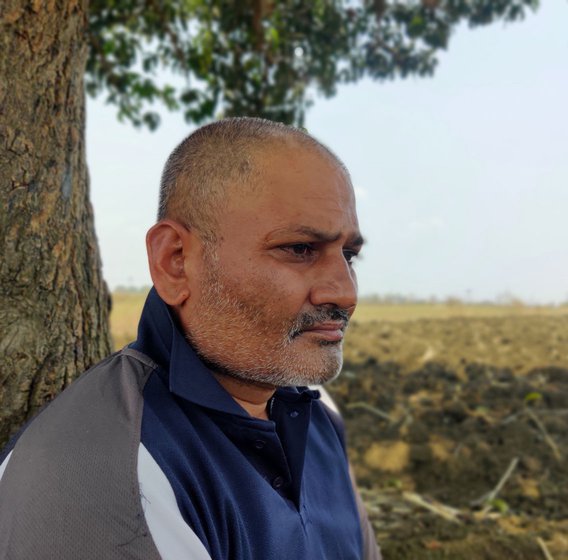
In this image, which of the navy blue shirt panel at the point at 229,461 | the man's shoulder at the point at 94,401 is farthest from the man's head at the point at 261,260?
the man's shoulder at the point at 94,401

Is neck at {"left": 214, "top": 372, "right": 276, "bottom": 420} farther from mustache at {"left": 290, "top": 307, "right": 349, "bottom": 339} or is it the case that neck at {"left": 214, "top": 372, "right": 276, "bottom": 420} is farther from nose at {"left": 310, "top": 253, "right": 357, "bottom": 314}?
nose at {"left": 310, "top": 253, "right": 357, "bottom": 314}

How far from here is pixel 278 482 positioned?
1.89m

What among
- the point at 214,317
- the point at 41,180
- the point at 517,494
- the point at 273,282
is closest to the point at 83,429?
the point at 214,317

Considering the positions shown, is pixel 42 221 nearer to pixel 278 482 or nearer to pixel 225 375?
pixel 225 375

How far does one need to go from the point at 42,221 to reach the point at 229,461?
1119mm

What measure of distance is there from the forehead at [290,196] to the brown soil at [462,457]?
9.66ft

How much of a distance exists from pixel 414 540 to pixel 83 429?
3.35m

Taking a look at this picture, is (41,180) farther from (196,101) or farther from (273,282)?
(196,101)

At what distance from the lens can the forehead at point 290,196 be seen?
1.90 m

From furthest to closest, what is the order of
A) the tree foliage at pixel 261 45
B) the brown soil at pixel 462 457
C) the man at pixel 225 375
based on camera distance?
the tree foliage at pixel 261 45
the brown soil at pixel 462 457
the man at pixel 225 375

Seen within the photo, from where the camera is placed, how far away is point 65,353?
2.40 metres

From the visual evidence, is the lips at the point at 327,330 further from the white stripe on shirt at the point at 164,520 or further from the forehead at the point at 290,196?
the white stripe on shirt at the point at 164,520

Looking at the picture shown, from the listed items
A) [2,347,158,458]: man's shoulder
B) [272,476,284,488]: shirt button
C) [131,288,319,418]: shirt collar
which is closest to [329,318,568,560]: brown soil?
[272,476,284,488]: shirt button

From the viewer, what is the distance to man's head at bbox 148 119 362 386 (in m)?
1.90
